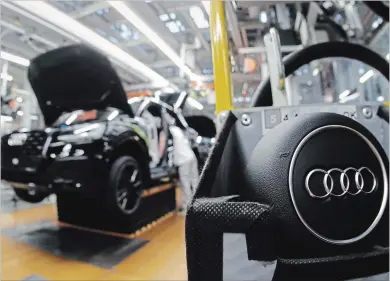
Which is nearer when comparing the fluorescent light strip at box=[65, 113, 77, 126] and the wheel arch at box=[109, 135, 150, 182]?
the wheel arch at box=[109, 135, 150, 182]

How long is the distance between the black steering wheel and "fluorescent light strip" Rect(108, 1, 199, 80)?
5.35 ft

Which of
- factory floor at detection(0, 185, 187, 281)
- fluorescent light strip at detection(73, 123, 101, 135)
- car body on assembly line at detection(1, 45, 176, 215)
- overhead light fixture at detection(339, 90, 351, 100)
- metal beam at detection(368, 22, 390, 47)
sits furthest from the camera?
overhead light fixture at detection(339, 90, 351, 100)

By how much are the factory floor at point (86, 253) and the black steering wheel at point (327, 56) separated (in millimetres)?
1006

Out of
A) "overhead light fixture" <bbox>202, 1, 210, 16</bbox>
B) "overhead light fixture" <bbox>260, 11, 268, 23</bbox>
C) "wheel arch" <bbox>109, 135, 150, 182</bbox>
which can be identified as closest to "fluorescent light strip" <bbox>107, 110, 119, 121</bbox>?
"wheel arch" <bbox>109, 135, 150, 182</bbox>

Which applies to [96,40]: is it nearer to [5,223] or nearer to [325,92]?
[5,223]

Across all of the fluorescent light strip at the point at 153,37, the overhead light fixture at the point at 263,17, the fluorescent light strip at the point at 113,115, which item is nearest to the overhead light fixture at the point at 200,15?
the fluorescent light strip at the point at 153,37

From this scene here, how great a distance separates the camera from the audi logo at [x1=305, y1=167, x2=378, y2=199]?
2.03 feet

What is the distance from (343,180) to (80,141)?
7.17ft

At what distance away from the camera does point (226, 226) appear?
1.82ft

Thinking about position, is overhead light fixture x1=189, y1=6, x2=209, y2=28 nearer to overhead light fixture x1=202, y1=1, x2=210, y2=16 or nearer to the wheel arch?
overhead light fixture x1=202, y1=1, x2=210, y2=16

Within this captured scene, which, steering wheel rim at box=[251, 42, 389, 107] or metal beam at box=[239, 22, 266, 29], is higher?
metal beam at box=[239, 22, 266, 29]

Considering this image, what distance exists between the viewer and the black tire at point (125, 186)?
2326 mm

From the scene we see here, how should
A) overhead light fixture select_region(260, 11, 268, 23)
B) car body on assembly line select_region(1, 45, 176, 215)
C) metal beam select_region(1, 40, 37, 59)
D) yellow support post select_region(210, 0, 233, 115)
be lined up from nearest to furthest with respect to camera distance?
yellow support post select_region(210, 0, 233, 115) < car body on assembly line select_region(1, 45, 176, 215) < overhead light fixture select_region(260, 11, 268, 23) < metal beam select_region(1, 40, 37, 59)

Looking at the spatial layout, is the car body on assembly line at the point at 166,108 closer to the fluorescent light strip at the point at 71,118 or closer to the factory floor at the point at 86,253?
the fluorescent light strip at the point at 71,118
